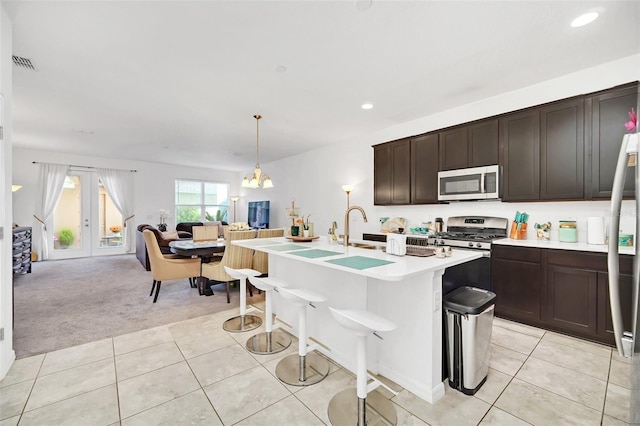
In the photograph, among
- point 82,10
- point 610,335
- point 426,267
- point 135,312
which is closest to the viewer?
point 426,267

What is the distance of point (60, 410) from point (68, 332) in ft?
4.74

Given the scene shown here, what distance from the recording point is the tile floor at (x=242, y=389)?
166cm

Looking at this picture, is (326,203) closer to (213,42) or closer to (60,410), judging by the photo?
(213,42)

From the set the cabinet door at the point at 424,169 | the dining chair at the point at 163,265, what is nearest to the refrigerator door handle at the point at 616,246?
the cabinet door at the point at 424,169

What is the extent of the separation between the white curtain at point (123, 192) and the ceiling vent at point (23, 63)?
5381 millimetres

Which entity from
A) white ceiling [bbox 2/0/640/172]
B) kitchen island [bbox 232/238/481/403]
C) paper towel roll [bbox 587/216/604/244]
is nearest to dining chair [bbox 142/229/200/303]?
white ceiling [bbox 2/0/640/172]

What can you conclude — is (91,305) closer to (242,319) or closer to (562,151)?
(242,319)

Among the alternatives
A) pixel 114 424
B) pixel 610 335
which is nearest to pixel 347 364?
pixel 114 424

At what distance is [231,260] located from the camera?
3.68m

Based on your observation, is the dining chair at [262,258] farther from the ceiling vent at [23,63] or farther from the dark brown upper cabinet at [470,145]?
the ceiling vent at [23,63]

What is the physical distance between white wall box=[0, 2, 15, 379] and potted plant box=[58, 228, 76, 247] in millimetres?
6325

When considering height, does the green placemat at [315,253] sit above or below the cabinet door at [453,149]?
below

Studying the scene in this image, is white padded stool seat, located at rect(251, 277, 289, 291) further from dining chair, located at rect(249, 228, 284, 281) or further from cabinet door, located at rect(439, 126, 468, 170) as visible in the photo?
cabinet door, located at rect(439, 126, 468, 170)

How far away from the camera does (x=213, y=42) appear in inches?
96.1
